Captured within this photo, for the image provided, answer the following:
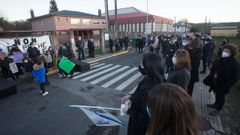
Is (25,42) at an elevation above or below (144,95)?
above

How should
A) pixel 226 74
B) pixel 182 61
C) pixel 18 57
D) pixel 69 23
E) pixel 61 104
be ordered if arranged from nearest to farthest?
1. pixel 182 61
2. pixel 226 74
3. pixel 61 104
4. pixel 18 57
5. pixel 69 23

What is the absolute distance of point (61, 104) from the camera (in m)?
5.54

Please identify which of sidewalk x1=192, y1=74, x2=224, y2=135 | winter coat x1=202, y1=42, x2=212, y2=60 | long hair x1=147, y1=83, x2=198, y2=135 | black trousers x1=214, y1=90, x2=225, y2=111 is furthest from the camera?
winter coat x1=202, y1=42, x2=212, y2=60

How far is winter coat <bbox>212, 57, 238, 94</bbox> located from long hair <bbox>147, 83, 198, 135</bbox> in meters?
3.46

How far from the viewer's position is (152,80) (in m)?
2.10

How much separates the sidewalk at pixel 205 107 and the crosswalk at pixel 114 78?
2634 millimetres

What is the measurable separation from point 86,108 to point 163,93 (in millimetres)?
4393

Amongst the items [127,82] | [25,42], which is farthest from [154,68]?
[25,42]

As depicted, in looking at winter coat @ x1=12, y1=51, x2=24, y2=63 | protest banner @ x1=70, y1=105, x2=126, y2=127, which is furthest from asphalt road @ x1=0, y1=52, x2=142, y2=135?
winter coat @ x1=12, y1=51, x2=24, y2=63

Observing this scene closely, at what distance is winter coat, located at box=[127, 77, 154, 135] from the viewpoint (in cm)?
203

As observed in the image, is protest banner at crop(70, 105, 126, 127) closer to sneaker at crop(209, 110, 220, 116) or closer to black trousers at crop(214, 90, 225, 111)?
sneaker at crop(209, 110, 220, 116)

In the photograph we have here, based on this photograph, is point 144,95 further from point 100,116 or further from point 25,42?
point 25,42

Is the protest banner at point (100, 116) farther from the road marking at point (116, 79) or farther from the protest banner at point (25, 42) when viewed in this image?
the protest banner at point (25, 42)

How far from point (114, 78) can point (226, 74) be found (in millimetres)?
5525
